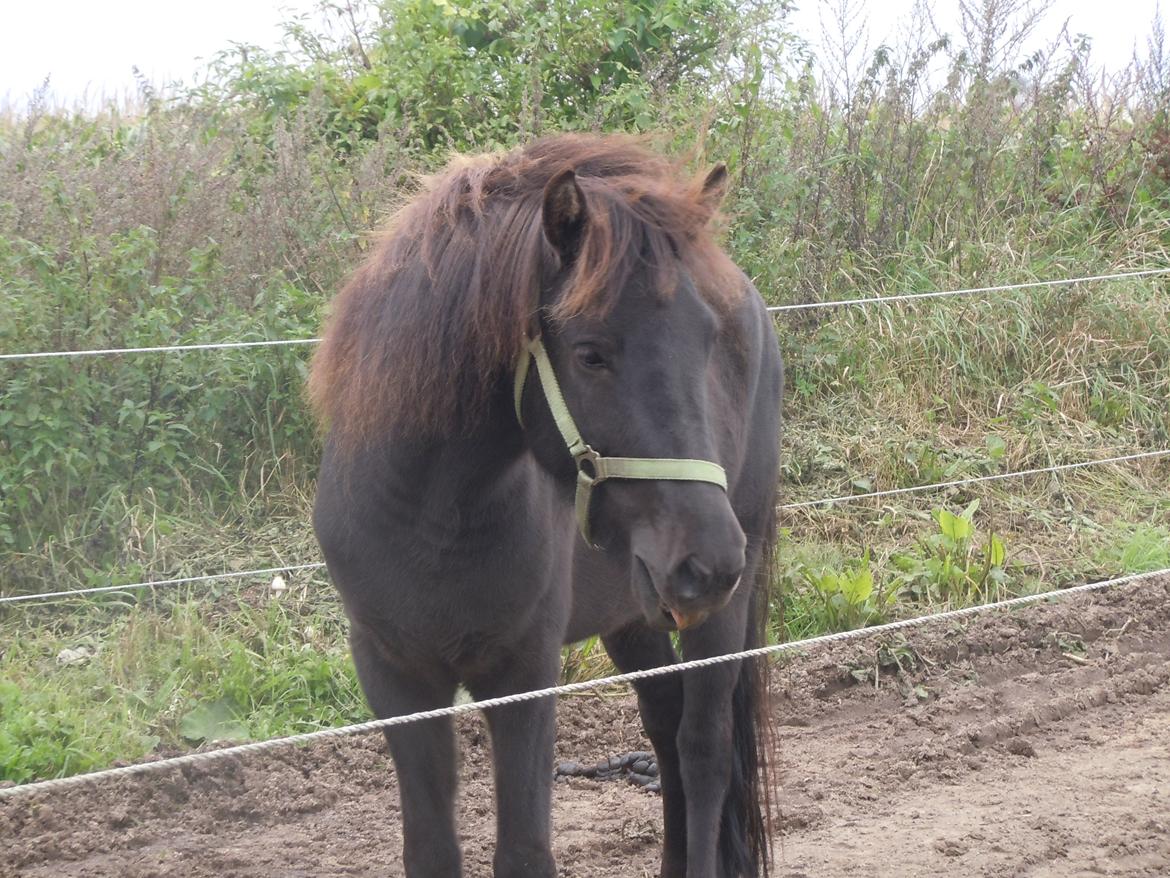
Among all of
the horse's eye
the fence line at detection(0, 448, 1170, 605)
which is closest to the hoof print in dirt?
the fence line at detection(0, 448, 1170, 605)

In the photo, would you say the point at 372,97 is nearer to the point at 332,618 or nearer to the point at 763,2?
the point at 763,2

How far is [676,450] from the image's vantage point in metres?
2.29

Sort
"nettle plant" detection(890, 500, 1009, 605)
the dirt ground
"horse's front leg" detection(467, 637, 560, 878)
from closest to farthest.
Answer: "horse's front leg" detection(467, 637, 560, 878), the dirt ground, "nettle plant" detection(890, 500, 1009, 605)

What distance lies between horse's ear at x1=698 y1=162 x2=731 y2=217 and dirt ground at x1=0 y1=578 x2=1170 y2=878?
7.31 feet

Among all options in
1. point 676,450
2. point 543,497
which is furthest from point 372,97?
point 676,450

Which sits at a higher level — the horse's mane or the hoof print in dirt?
the horse's mane

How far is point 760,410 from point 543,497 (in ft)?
3.71

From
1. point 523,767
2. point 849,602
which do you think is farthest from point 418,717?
point 849,602

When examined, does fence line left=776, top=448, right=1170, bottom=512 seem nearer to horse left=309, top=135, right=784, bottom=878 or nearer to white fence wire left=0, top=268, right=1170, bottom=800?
white fence wire left=0, top=268, right=1170, bottom=800

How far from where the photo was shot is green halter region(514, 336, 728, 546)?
2.28m

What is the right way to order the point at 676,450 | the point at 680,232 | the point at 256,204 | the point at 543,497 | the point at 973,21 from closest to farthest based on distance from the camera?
the point at 676,450
the point at 680,232
the point at 543,497
the point at 256,204
the point at 973,21

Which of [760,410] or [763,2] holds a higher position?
[763,2]

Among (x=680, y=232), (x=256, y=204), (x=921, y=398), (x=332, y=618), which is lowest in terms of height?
(x=332, y=618)

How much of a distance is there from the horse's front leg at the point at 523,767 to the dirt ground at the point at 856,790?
3.64 feet
